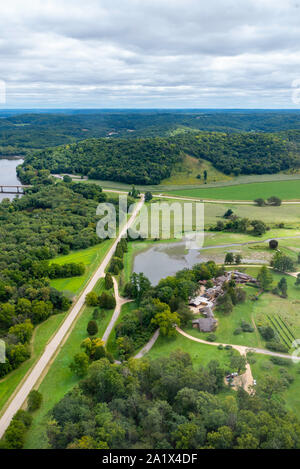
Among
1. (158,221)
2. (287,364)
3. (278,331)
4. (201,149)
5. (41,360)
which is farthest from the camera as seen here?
(201,149)

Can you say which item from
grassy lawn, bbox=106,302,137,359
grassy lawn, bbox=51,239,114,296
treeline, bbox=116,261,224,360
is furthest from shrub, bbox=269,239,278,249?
grassy lawn, bbox=51,239,114,296

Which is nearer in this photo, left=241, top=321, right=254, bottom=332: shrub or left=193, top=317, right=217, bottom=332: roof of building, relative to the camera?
left=241, top=321, right=254, bottom=332: shrub

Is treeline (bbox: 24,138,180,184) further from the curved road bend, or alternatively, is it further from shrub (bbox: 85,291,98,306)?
shrub (bbox: 85,291,98,306)

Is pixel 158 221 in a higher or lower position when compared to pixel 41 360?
higher

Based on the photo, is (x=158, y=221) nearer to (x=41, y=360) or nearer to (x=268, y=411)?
(x=41, y=360)

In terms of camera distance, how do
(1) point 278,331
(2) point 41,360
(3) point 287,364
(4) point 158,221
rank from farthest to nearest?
(4) point 158,221 → (1) point 278,331 → (2) point 41,360 → (3) point 287,364

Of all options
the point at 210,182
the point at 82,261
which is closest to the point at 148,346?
the point at 82,261

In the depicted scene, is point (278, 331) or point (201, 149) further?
point (201, 149)
